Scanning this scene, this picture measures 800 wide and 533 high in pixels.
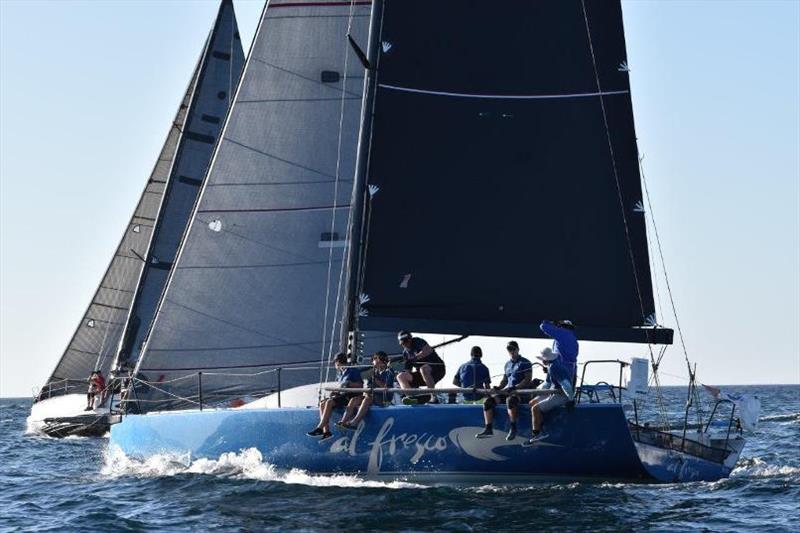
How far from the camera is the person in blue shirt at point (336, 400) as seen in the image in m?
18.3

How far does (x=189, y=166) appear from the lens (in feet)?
114

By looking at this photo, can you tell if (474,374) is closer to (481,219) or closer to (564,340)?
(564,340)

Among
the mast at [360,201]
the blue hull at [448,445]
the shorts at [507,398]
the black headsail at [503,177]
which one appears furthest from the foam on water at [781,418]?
the shorts at [507,398]

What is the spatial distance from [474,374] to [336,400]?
1.86 m

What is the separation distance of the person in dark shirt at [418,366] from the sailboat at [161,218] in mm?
13696

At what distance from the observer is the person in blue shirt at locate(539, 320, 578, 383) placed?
57.6 ft

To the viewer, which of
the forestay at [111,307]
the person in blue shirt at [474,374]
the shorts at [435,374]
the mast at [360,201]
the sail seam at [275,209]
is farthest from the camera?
the forestay at [111,307]

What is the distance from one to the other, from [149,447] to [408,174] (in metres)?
5.85

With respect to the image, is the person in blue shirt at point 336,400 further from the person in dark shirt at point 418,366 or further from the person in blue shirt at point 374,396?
the person in dark shirt at point 418,366

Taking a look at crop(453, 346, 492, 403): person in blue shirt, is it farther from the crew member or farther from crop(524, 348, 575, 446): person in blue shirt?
the crew member

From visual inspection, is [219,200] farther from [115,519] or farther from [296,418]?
[115,519]

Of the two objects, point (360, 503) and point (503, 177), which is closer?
point (360, 503)

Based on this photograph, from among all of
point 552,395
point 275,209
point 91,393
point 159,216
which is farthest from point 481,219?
point 91,393

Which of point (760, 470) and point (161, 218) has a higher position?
point (161, 218)
